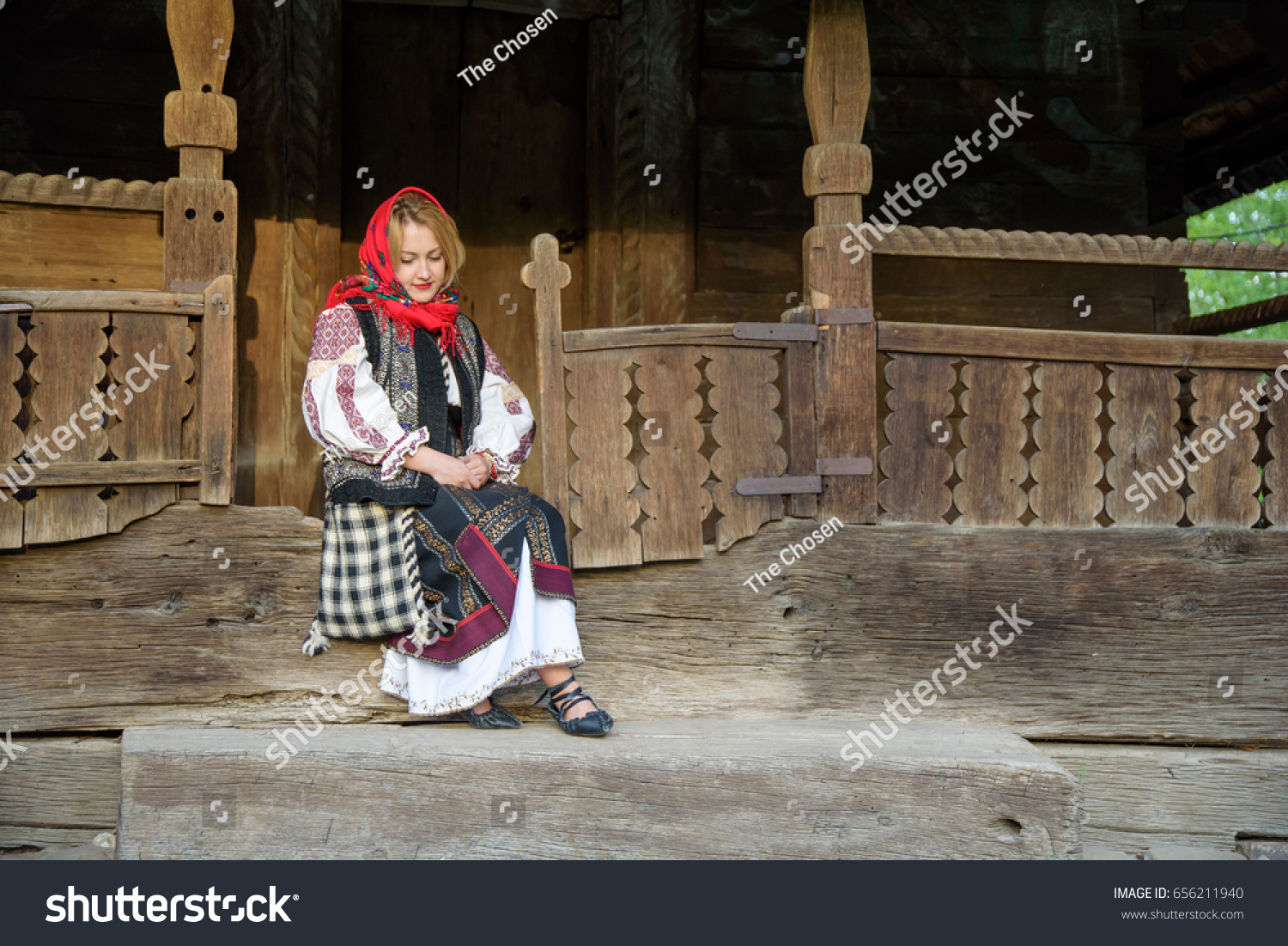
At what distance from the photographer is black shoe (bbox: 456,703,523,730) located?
3.49 metres

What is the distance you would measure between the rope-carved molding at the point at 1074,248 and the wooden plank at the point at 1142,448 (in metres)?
0.37

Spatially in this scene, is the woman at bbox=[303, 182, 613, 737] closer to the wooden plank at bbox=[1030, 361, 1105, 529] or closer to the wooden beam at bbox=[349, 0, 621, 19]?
the wooden plank at bbox=[1030, 361, 1105, 529]

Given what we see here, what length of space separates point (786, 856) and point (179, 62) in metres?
2.97

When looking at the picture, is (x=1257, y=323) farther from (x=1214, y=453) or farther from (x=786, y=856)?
(x=786, y=856)

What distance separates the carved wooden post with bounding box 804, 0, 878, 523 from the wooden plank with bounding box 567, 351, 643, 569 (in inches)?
25.8

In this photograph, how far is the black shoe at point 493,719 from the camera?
11.5ft

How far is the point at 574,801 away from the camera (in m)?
3.23

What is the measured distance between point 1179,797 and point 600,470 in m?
2.26

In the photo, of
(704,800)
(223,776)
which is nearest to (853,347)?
(704,800)
